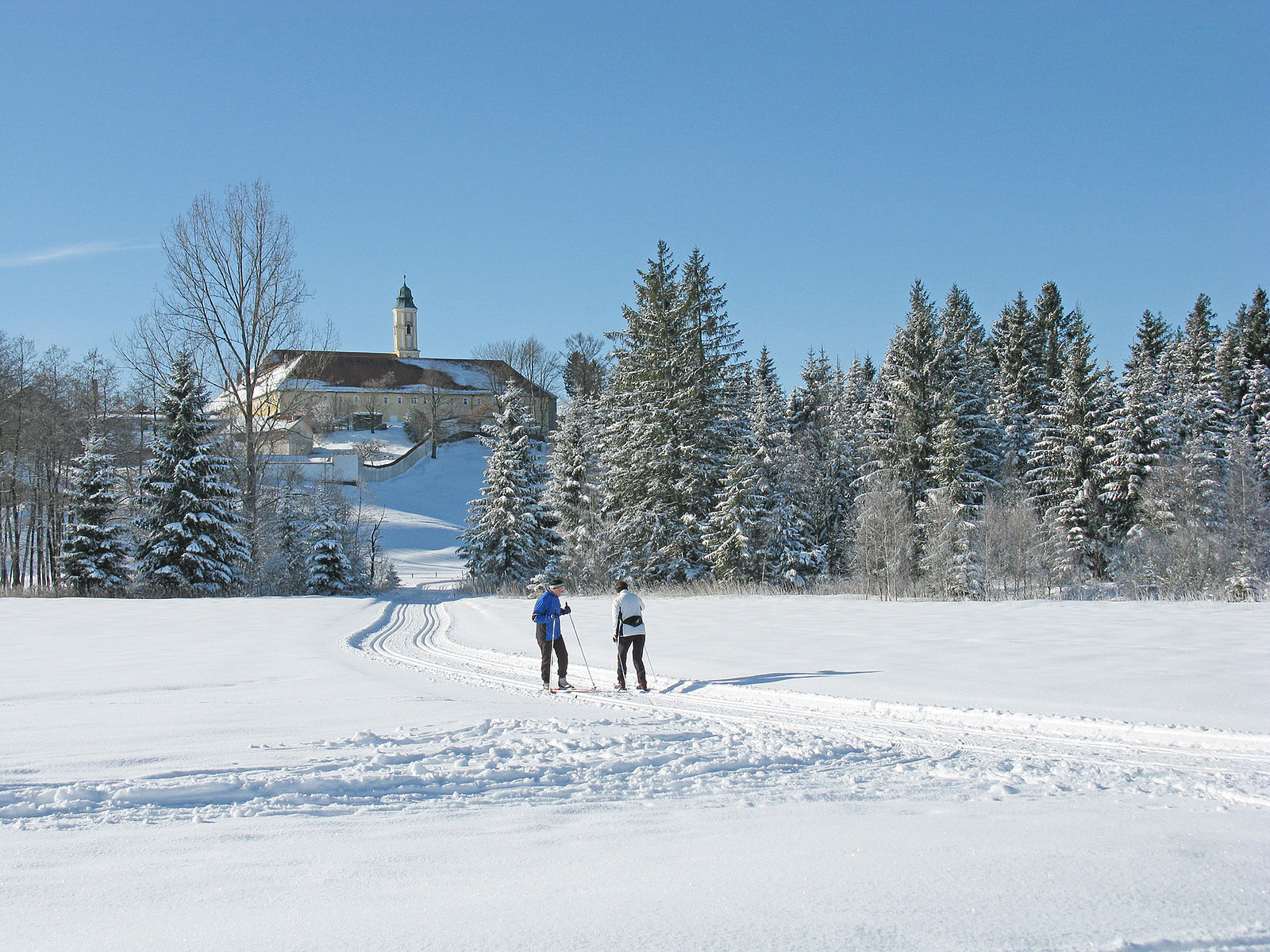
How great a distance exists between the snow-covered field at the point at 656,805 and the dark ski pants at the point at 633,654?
0.37 metres

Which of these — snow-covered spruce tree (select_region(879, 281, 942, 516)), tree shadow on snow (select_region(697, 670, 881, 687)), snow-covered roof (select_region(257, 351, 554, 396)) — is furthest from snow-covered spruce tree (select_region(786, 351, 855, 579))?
snow-covered roof (select_region(257, 351, 554, 396))

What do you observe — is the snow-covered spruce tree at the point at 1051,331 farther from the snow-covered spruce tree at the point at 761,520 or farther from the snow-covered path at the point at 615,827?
the snow-covered path at the point at 615,827

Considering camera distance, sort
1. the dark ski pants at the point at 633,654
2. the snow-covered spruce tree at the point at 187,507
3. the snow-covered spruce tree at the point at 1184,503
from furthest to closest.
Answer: the snow-covered spruce tree at the point at 187,507 < the snow-covered spruce tree at the point at 1184,503 < the dark ski pants at the point at 633,654

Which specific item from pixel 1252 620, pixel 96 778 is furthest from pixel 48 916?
pixel 1252 620

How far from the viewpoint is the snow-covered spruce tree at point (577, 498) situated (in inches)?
1491

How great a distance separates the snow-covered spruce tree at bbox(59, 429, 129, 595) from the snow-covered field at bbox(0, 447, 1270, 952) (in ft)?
69.1

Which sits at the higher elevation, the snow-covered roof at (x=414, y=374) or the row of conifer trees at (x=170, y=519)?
the snow-covered roof at (x=414, y=374)

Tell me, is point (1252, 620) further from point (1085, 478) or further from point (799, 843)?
point (1085, 478)

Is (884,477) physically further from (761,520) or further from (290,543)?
(290,543)

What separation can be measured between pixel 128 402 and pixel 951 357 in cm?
4345

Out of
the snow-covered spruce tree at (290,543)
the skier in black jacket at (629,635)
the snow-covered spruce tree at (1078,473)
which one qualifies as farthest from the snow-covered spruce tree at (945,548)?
the snow-covered spruce tree at (290,543)

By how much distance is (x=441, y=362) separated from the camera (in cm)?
9712

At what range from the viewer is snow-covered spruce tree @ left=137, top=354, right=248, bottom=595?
95.6ft

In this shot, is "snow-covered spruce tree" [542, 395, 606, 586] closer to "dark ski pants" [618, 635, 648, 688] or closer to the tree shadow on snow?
"dark ski pants" [618, 635, 648, 688]
